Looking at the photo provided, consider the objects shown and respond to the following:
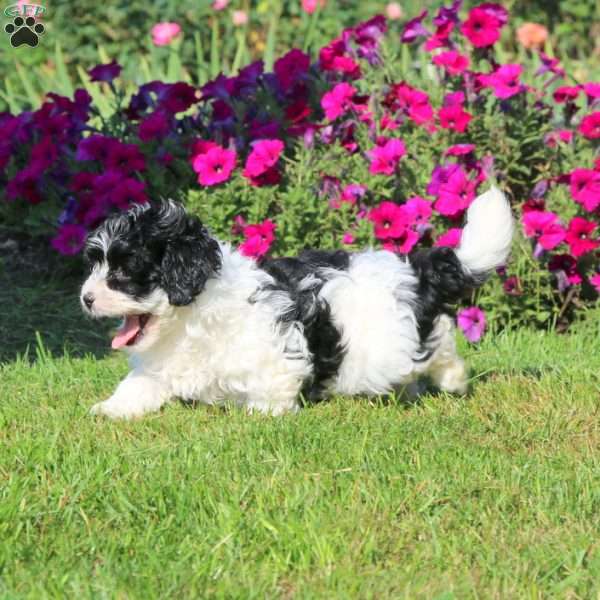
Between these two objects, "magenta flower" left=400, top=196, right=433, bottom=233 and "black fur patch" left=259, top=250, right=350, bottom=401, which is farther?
"magenta flower" left=400, top=196, right=433, bottom=233

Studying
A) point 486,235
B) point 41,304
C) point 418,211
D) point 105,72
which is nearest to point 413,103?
Result: point 418,211

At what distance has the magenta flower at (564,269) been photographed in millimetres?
5457

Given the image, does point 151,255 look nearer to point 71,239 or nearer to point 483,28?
point 71,239

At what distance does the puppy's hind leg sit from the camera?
4.41 m

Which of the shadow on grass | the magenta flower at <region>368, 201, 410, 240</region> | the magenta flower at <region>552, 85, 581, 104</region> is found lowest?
the shadow on grass

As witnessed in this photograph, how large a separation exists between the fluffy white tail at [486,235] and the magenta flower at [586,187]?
3.91 feet

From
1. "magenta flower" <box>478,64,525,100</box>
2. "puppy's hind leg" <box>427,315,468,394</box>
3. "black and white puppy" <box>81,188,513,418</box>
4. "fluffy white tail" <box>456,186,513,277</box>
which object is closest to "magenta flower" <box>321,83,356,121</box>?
"magenta flower" <box>478,64,525,100</box>

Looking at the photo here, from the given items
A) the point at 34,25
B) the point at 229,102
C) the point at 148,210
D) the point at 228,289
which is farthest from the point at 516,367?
the point at 34,25

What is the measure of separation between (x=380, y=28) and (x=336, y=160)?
2.53 feet

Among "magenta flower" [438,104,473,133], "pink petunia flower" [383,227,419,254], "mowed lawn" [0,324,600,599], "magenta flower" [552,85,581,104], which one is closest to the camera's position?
"mowed lawn" [0,324,600,599]

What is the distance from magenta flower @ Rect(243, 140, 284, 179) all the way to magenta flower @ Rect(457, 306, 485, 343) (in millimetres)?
1206

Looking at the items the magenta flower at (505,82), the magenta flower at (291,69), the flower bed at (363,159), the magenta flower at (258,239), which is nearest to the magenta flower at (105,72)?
the flower bed at (363,159)

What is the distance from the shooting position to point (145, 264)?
157 inches

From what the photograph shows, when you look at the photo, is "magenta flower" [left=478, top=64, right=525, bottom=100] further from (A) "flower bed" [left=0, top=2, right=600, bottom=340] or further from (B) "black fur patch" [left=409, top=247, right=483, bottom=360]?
(B) "black fur patch" [left=409, top=247, right=483, bottom=360]
